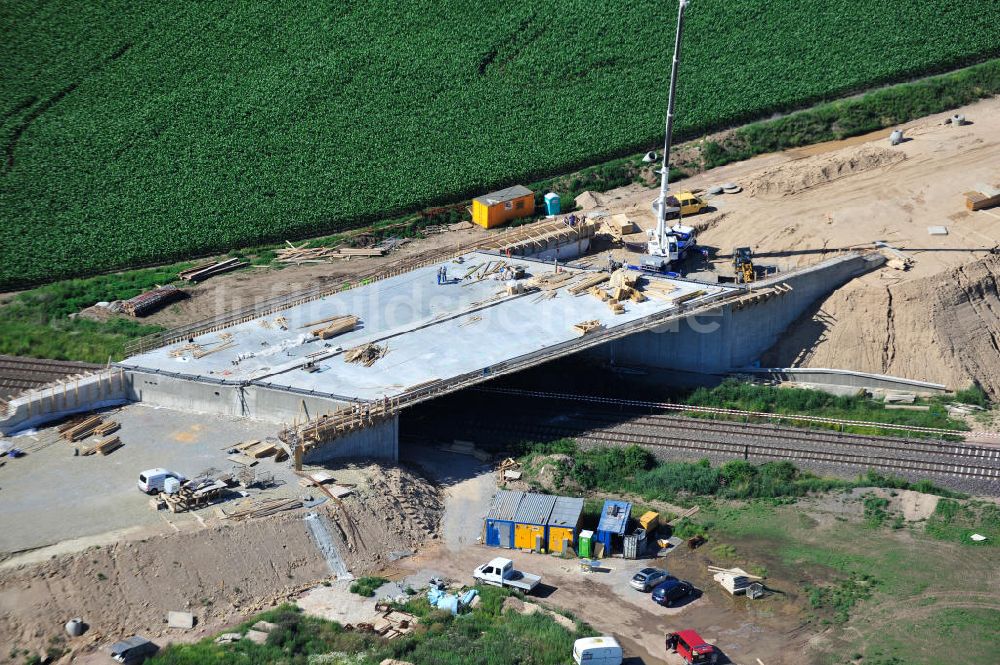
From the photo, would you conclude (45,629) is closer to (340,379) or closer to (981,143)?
(340,379)

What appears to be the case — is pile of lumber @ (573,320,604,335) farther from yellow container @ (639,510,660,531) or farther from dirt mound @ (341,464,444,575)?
yellow container @ (639,510,660,531)

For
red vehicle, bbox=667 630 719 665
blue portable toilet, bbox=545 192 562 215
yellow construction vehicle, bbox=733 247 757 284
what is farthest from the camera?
blue portable toilet, bbox=545 192 562 215

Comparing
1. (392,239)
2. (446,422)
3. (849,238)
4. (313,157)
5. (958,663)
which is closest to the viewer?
(958,663)

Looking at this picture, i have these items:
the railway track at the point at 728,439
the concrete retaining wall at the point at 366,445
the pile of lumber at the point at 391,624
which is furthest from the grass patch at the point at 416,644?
the railway track at the point at 728,439

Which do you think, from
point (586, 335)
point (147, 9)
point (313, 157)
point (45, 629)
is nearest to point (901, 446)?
point (586, 335)

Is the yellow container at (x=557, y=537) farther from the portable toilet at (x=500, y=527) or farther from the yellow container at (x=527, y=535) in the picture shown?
the portable toilet at (x=500, y=527)

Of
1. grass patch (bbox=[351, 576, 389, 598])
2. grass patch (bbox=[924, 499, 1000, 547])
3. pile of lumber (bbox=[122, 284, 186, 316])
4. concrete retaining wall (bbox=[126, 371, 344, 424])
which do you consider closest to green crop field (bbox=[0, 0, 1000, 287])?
pile of lumber (bbox=[122, 284, 186, 316])
